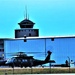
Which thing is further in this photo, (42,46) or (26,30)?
(26,30)

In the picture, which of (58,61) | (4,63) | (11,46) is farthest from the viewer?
(11,46)

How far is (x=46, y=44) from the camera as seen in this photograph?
62.4m

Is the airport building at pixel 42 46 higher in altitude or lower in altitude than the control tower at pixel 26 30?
lower

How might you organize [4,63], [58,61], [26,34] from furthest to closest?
[26,34]
[58,61]
[4,63]

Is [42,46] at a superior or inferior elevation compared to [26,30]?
inferior

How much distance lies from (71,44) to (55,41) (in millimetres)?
3900

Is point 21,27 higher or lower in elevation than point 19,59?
higher

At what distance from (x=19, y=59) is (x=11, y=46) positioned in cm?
2752

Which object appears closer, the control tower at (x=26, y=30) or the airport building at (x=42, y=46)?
the airport building at (x=42, y=46)

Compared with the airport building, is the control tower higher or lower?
higher

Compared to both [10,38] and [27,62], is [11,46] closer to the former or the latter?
[10,38]

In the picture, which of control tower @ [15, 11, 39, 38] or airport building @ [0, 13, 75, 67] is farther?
control tower @ [15, 11, 39, 38]

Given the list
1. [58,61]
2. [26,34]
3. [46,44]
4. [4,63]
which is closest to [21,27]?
[26,34]

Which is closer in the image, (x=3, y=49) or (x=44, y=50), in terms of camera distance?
(x=44, y=50)
